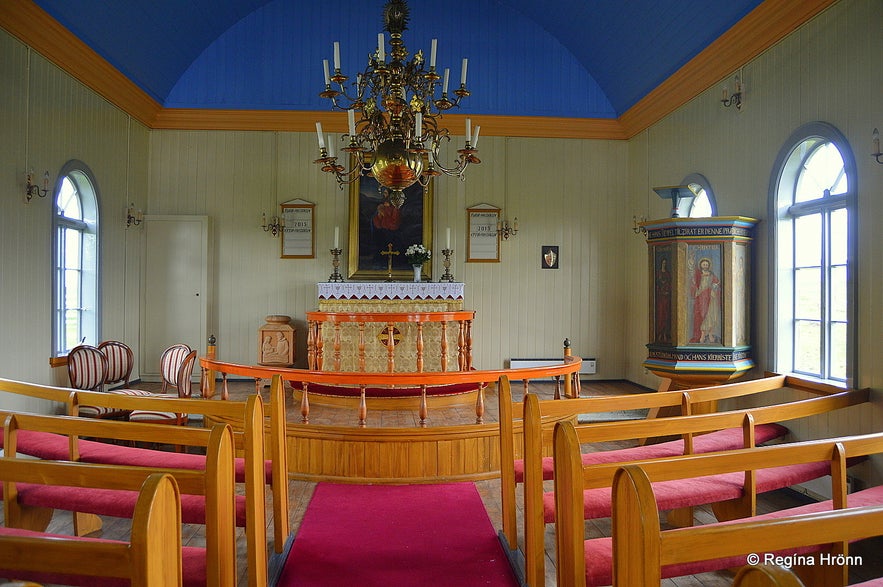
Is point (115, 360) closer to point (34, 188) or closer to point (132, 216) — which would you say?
point (34, 188)

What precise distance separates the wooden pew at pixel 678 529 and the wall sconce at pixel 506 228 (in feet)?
19.1

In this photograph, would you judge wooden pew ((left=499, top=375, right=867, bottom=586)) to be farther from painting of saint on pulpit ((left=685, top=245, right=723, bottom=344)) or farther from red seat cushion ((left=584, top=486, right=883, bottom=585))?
painting of saint on pulpit ((left=685, top=245, right=723, bottom=344))

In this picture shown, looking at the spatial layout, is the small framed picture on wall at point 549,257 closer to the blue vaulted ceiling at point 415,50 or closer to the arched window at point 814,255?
the blue vaulted ceiling at point 415,50

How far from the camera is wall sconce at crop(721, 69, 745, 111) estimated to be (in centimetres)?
584

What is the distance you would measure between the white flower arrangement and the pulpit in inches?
131

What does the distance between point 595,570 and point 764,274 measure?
13.7 feet

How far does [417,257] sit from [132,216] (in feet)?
12.7

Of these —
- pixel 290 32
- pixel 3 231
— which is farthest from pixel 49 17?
pixel 290 32

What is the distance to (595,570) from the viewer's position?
232 cm

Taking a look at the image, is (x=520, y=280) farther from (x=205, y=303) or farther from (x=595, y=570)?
(x=595, y=570)

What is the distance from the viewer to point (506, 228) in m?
8.59

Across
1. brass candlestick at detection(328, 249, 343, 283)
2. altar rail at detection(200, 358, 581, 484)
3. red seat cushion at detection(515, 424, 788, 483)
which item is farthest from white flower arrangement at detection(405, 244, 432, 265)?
red seat cushion at detection(515, 424, 788, 483)

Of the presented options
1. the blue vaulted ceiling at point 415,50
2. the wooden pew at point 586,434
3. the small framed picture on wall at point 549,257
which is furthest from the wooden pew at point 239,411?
the small framed picture on wall at point 549,257

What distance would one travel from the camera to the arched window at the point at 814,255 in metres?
4.54
